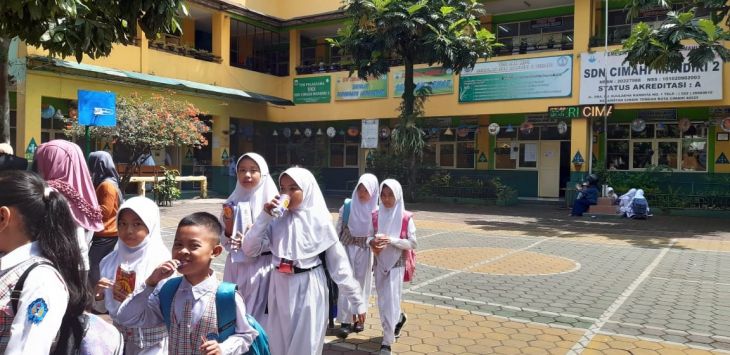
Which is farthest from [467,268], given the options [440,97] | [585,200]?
[440,97]

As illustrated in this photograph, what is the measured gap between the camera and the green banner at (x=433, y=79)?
1955 cm

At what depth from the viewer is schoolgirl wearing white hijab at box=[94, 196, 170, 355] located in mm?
2600

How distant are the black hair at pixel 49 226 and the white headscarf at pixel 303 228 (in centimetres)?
163

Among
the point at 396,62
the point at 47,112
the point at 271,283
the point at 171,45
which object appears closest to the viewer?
the point at 271,283

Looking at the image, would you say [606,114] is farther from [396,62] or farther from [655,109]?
[396,62]

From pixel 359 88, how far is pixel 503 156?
5988 mm

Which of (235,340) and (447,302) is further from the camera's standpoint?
(447,302)

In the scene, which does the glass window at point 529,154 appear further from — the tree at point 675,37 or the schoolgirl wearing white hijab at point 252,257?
the schoolgirl wearing white hijab at point 252,257

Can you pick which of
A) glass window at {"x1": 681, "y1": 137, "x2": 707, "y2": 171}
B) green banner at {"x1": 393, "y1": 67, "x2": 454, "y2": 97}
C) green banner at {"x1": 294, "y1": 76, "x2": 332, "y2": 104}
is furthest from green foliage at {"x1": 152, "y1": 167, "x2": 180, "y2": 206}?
glass window at {"x1": 681, "y1": 137, "x2": 707, "y2": 171}

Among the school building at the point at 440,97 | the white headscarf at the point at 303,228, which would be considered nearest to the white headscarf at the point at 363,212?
the white headscarf at the point at 303,228

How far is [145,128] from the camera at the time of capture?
14484mm

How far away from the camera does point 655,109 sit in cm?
1805

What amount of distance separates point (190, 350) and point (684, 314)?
5.28m

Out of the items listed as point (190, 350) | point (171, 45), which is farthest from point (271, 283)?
point (171, 45)
